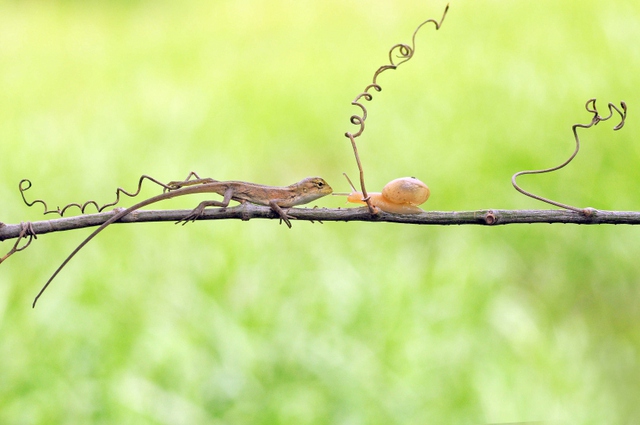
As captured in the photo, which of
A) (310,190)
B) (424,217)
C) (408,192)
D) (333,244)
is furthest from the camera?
(333,244)

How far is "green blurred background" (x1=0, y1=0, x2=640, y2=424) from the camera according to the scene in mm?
2045

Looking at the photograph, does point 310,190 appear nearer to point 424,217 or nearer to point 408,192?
point 408,192

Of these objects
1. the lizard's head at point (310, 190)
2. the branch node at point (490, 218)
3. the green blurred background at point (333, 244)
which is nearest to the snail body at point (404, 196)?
the branch node at point (490, 218)

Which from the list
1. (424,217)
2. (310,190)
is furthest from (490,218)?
(310,190)

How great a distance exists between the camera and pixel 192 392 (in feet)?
6.47

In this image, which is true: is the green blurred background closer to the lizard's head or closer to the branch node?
the lizard's head

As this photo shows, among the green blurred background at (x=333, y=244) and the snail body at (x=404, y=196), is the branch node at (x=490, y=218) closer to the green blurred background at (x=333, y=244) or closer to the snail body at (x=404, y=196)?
the snail body at (x=404, y=196)

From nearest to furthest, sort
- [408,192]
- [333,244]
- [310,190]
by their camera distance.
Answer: [408,192]
[310,190]
[333,244]

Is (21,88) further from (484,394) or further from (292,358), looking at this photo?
(484,394)

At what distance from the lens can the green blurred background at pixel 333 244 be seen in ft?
6.71

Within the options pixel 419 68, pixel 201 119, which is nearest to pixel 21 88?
pixel 201 119

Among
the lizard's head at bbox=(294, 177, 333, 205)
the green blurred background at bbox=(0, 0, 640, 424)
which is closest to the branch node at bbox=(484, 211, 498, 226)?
the lizard's head at bbox=(294, 177, 333, 205)

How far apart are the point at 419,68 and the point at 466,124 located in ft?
2.41

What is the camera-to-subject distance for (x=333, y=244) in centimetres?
287
